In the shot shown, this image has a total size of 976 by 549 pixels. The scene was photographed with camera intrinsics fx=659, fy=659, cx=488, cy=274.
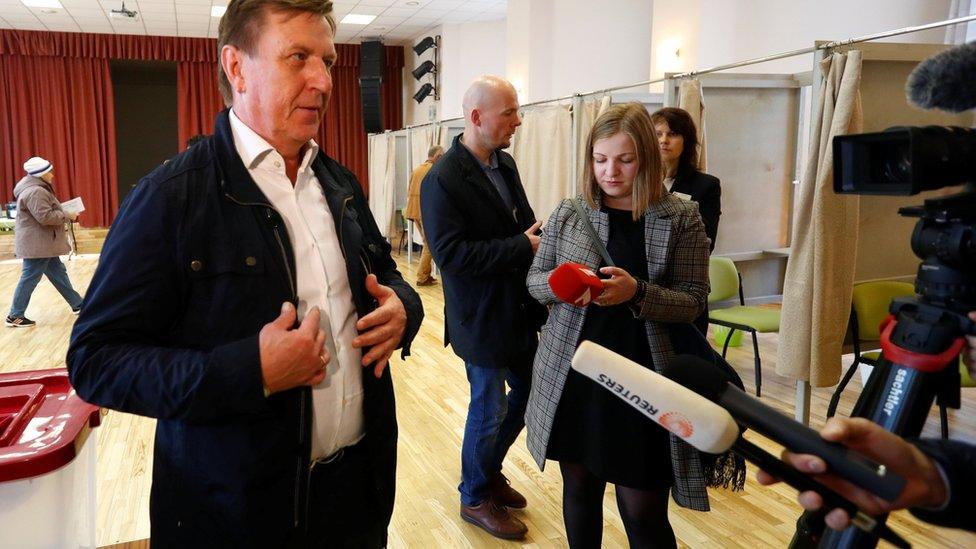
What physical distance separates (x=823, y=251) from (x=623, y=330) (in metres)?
1.78

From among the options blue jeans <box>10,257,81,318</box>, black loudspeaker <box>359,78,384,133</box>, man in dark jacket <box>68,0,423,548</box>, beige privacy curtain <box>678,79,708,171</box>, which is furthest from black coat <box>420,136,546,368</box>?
black loudspeaker <box>359,78,384,133</box>

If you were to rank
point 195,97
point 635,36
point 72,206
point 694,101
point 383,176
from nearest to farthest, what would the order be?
point 694,101
point 72,206
point 635,36
point 383,176
point 195,97

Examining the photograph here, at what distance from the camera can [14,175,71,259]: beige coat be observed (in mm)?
5457

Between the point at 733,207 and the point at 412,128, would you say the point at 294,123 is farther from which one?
the point at 412,128

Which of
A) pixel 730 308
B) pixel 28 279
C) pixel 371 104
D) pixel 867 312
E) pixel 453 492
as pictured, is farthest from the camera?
pixel 371 104

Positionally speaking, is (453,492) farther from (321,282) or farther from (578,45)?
(578,45)

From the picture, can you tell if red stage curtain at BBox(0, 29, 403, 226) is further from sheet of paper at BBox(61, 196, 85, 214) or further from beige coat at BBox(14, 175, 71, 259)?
beige coat at BBox(14, 175, 71, 259)

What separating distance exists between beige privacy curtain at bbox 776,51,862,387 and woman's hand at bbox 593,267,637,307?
70.6 inches

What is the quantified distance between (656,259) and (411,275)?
268 inches

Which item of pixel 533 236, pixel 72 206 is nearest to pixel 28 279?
pixel 72 206

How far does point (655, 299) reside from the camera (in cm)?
153

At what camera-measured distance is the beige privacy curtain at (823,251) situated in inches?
112

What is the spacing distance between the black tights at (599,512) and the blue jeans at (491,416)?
1.95 feet

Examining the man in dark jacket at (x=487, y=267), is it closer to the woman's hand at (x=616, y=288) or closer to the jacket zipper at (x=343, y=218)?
the woman's hand at (x=616, y=288)
